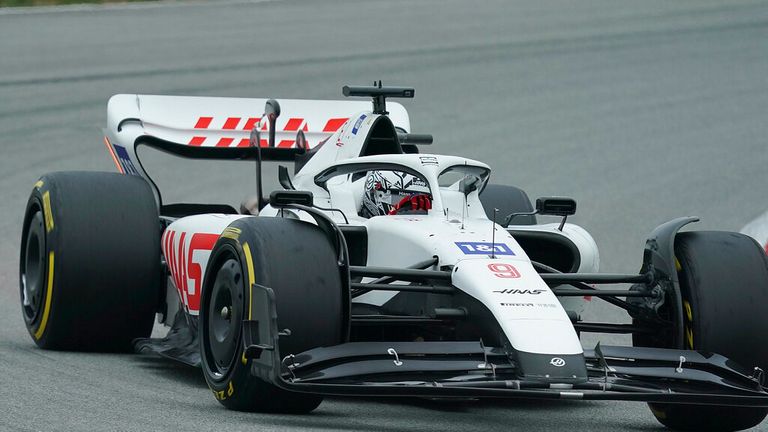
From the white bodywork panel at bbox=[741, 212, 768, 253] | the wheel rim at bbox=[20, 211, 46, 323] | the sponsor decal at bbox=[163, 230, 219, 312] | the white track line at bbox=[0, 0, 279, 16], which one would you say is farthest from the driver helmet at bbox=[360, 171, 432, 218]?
the white track line at bbox=[0, 0, 279, 16]

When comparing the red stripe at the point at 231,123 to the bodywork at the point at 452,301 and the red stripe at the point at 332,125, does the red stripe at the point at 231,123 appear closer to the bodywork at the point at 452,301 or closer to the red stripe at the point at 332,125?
the red stripe at the point at 332,125

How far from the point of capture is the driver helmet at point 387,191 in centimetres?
813

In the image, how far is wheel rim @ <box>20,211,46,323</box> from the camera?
8.87 meters

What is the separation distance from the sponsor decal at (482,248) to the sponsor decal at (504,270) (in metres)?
0.15

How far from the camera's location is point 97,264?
8508 mm

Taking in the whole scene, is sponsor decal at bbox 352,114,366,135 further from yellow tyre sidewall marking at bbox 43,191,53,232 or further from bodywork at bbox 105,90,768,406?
yellow tyre sidewall marking at bbox 43,191,53,232

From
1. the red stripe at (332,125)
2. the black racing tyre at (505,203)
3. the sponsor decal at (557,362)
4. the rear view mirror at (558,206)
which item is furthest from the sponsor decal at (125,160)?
the sponsor decal at (557,362)

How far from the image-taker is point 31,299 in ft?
29.8

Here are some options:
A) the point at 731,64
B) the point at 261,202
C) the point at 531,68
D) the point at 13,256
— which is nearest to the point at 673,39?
the point at 731,64

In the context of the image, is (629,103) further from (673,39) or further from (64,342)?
(64,342)

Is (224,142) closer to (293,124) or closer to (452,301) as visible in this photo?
(293,124)

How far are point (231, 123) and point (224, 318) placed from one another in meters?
3.74

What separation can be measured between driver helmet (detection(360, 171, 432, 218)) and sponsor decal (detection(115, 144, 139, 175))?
248 cm

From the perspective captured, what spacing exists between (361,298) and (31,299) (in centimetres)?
248
